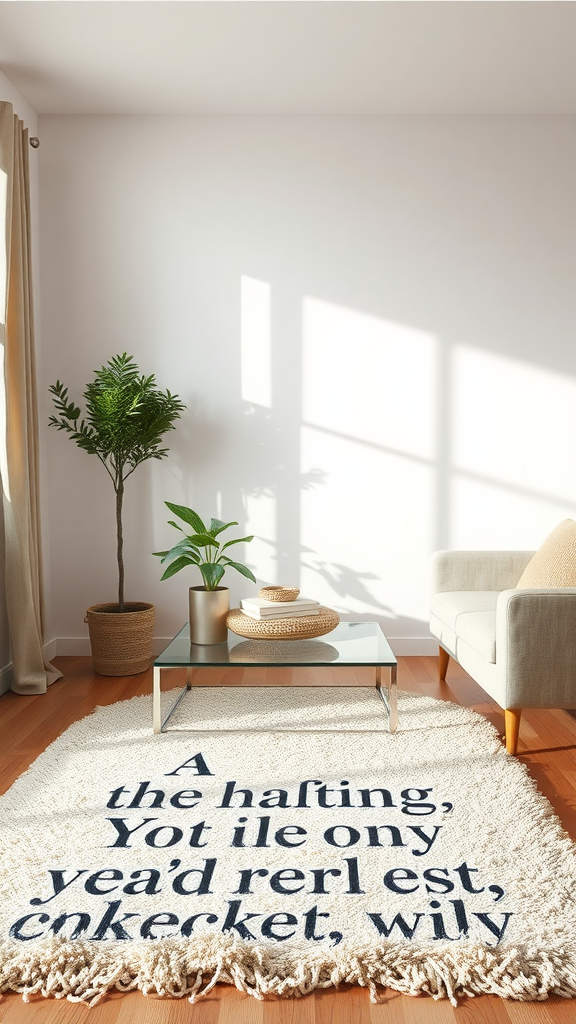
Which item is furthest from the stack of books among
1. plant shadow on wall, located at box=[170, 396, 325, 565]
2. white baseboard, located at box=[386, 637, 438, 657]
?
white baseboard, located at box=[386, 637, 438, 657]

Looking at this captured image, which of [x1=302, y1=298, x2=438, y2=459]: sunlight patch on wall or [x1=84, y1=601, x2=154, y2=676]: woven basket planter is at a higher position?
[x1=302, y1=298, x2=438, y2=459]: sunlight patch on wall

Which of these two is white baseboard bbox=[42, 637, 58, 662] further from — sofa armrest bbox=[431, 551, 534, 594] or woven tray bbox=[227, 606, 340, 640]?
sofa armrest bbox=[431, 551, 534, 594]

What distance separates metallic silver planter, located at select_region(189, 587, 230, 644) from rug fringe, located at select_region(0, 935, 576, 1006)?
161 cm

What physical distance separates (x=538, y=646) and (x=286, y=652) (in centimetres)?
93

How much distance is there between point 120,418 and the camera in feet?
13.1

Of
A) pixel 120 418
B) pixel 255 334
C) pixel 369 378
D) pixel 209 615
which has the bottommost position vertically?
pixel 209 615

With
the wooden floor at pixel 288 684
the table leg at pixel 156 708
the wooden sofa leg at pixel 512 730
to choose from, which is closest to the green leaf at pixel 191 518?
the table leg at pixel 156 708

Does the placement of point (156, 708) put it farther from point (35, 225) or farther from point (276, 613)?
point (35, 225)

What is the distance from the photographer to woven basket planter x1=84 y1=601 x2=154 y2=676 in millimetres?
4145

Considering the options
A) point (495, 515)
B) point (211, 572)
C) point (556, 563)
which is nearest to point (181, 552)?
point (211, 572)

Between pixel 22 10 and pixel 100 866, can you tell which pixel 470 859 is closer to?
pixel 100 866

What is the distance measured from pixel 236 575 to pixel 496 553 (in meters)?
1.43

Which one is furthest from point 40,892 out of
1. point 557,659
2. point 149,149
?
point 149,149

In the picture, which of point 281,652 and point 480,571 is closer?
point 281,652
